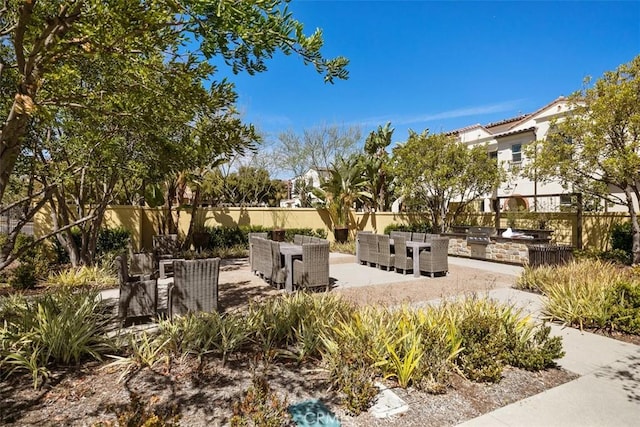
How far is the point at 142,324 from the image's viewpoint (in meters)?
5.21

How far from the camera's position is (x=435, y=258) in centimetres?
952

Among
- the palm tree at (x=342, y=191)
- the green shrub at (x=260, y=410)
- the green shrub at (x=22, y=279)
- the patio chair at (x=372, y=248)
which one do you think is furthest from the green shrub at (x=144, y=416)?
the palm tree at (x=342, y=191)

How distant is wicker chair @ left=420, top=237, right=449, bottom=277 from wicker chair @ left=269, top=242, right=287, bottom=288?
4071mm

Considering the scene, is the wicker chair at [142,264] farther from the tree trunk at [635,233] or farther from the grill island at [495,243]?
the tree trunk at [635,233]

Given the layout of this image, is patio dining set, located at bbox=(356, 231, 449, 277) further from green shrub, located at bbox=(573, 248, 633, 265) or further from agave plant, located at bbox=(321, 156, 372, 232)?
agave plant, located at bbox=(321, 156, 372, 232)

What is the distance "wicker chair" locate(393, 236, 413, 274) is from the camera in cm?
992

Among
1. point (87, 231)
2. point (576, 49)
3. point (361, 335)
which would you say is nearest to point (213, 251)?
point (87, 231)

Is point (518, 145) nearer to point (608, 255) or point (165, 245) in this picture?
point (608, 255)

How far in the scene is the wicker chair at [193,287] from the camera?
5.02 meters

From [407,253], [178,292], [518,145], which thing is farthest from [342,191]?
[178,292]

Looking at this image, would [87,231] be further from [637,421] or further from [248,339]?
[637,421]

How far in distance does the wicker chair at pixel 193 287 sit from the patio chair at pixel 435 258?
20.3 feet

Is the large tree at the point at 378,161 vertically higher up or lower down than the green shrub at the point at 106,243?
higher up

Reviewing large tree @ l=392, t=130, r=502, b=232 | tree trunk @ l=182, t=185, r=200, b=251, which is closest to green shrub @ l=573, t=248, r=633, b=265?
large tree @ l=392, t=130, r=502, b=232
